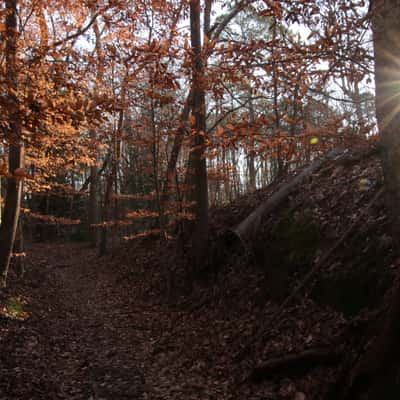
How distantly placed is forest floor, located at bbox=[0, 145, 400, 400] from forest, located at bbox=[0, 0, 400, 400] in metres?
0.04

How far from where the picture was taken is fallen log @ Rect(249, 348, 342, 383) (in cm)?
439

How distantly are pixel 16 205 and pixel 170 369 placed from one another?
5.91 m

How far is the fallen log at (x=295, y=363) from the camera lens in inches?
173

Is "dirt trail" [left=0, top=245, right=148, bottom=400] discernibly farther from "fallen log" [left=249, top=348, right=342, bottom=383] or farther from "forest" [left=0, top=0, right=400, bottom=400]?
"fallen log" [left=249, top=348, right=342, bottom=383]

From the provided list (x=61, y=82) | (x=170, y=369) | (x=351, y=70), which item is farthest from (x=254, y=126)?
(x=170, y=369)

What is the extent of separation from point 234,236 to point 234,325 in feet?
10.1

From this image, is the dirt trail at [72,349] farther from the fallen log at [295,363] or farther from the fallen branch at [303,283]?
the fallen branch at [303,283]

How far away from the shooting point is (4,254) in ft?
29.6

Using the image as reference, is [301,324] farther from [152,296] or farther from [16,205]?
[16,205]

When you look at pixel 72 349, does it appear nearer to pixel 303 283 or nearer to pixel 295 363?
pixel 295 363

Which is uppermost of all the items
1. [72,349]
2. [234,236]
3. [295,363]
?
[234,236]

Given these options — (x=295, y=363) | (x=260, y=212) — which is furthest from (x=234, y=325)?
(x=260, y=212)

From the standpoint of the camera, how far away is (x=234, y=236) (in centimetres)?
948

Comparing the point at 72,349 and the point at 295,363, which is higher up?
the point at 295,363
